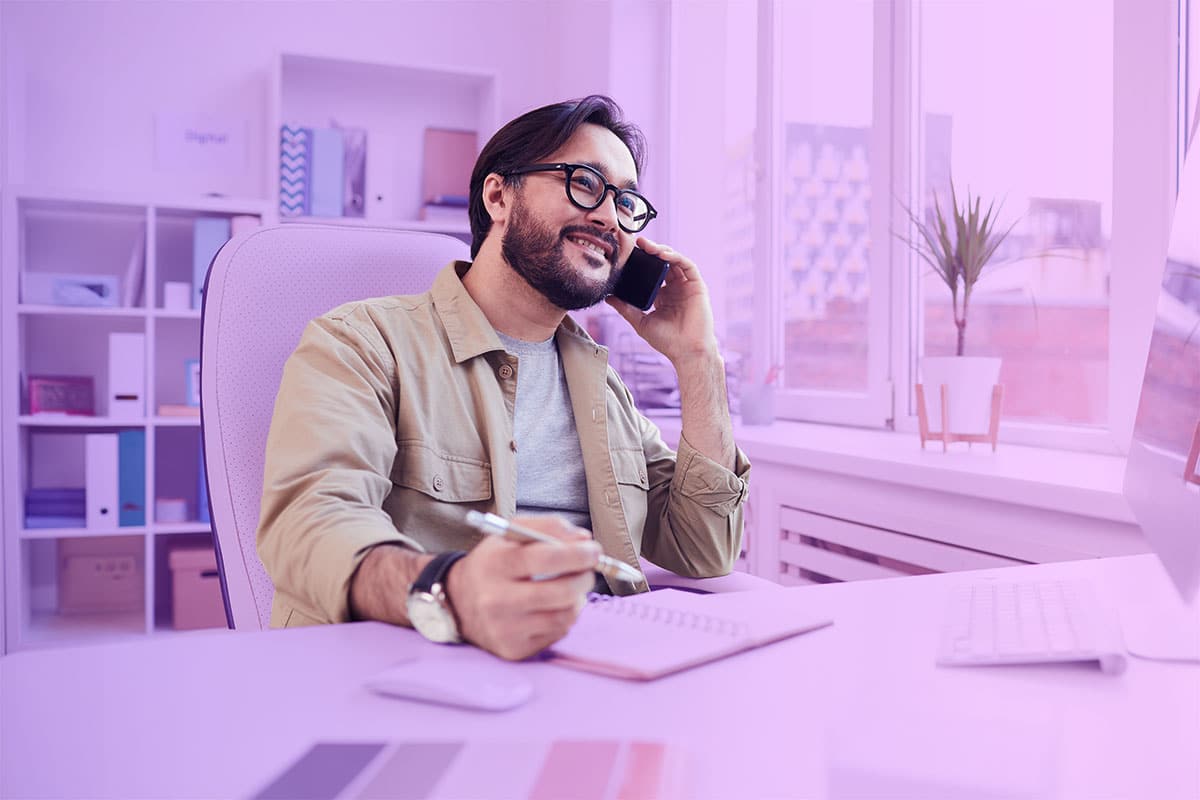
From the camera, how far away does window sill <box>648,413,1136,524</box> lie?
1.28 metres

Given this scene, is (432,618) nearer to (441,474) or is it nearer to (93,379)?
(441,474)

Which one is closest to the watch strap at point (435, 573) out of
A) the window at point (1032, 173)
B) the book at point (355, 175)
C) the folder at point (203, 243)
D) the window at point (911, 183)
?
the window at point (911, 183)

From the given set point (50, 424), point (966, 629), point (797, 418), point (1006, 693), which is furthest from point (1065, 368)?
point (50, 424)

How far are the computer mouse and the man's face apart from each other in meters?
0.90

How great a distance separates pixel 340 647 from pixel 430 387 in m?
0.60

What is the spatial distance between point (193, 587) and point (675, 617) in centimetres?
257

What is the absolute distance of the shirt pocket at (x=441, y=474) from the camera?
1215 mm

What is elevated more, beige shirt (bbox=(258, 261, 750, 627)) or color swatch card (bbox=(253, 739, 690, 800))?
beige shirt (bbox=(258, 261, 750, 627))

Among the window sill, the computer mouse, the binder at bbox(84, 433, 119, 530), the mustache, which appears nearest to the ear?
the mustache

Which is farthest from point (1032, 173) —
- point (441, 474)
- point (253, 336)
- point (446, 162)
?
point (446, 162)

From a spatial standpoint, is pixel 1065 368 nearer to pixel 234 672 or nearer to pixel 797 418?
pixel 797 418

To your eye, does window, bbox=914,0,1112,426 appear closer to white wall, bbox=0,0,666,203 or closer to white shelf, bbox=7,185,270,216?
white wall, bbox=0,0,666,203

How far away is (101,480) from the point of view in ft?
9.32

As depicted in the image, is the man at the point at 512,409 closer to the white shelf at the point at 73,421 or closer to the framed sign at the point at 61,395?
the white shelf at the point at 73,421
